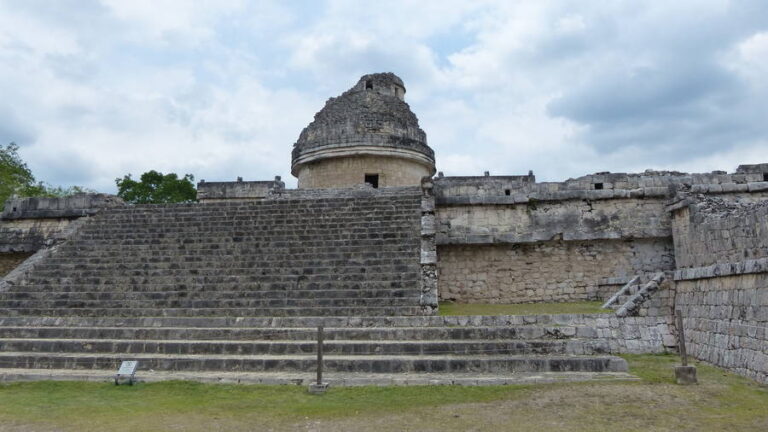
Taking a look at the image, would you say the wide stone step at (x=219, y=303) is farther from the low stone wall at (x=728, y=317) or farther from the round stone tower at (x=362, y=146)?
the round stone tower at (x=362, y=146)

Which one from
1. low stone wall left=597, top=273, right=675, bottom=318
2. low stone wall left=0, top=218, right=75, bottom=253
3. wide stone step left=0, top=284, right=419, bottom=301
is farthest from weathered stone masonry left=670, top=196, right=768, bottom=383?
low stone wall left=0, top=218, right=75, bottom=253

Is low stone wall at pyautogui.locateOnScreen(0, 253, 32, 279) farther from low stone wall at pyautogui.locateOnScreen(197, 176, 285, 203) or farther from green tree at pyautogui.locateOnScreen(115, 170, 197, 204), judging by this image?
green tree at pyautogui.locateOnScreen(115, 170, 197, 204)

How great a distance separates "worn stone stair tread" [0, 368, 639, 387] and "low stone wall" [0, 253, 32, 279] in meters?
8.42

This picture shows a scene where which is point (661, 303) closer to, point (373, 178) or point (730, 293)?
point (730, 293)

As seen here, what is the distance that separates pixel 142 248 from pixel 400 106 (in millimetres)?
10700

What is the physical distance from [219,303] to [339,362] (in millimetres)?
3500

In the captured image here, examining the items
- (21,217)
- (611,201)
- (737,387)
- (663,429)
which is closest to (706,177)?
(611,201)

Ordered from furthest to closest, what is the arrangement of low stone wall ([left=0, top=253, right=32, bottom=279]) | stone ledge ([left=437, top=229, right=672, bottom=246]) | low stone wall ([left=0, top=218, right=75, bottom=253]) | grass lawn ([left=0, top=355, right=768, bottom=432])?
1. low stone wall ([left=0, top=253, right=32, bottom=279])
2. low stone wall ([left=0, top=218, right=75, bottom=253])
3. stone ledge ([left=437, top=229, right=672, bottom=246])
4. grass lawn ([left=0, top=355, right=768, bottom=432])

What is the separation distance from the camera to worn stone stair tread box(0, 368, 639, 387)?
6.67 metres

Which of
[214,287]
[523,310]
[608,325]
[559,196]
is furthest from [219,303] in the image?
[559,196]

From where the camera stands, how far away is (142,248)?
1222 centimetres

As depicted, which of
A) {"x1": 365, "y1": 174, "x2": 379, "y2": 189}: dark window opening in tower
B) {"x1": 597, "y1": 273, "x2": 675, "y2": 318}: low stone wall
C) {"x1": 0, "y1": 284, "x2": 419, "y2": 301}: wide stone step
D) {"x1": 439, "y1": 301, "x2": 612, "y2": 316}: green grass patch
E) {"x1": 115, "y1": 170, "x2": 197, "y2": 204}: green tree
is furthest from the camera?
{"x1": 115, "y1": 170, "x2": 197, "y2": 204}: green tree

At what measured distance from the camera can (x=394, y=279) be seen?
10250 millimetres

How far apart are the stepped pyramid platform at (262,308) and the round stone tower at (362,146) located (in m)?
4.13
